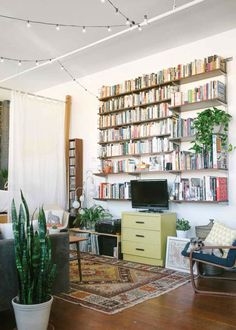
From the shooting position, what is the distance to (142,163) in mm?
5355

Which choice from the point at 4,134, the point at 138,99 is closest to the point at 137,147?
the point at 138,99

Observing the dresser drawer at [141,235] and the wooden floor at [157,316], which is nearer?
the wooden floor at [157,316]

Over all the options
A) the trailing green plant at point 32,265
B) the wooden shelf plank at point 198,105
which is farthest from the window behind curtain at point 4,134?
the trailing green plant at point 32,265

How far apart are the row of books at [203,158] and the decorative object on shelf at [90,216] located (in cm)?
164

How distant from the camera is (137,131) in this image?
17.8ft

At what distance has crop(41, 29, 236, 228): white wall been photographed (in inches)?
180

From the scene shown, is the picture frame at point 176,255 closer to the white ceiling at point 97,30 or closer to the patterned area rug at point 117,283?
the patterned area rug at point 117,283

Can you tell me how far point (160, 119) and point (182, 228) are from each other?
1.72 meters

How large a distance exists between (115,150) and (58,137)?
1.38 m

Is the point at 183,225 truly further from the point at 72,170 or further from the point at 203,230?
the point at 72,170

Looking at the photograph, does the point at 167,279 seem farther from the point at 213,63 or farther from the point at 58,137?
the point at 58,137

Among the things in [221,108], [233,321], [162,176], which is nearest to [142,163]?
[162,176]

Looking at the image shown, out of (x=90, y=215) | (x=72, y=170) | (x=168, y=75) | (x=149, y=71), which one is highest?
(x=149, y=71)

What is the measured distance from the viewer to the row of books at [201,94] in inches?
177
